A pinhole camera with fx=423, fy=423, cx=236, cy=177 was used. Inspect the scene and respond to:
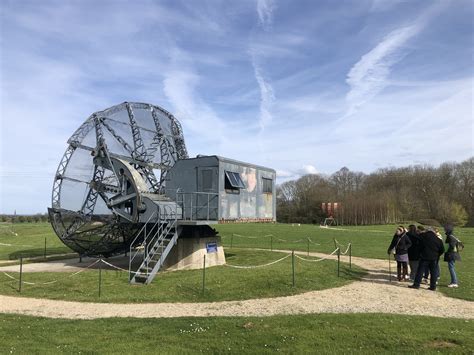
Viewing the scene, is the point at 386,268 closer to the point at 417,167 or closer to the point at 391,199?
the point at 391,199

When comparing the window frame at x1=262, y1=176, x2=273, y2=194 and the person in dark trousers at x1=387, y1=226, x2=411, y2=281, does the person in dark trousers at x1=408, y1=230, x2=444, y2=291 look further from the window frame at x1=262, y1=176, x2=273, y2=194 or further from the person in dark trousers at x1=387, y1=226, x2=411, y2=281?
A: the window frame at x1=262, y1=176, x2=273, y2=194

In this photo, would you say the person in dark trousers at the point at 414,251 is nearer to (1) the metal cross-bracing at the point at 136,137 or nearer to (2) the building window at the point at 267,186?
(2) the building window at the point at 267,186

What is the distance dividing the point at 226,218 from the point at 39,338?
11.8 m

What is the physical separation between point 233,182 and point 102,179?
7341mm

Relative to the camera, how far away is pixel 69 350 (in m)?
9.09

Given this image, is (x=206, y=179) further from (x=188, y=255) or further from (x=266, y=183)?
(x=266, y=183)

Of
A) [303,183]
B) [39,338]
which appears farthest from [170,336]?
[303,183]

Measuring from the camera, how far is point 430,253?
615 inches

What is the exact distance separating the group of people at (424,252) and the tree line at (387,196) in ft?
255

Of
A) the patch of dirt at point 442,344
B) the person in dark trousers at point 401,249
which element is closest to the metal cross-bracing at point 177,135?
the person in dark trousers at point 401,249

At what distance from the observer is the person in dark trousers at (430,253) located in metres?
15.7

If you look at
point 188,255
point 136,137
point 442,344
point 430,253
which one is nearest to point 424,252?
point 430,253

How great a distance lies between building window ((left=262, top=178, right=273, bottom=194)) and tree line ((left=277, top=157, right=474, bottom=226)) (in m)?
73.7

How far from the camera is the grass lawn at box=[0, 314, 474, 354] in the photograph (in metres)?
9.05
